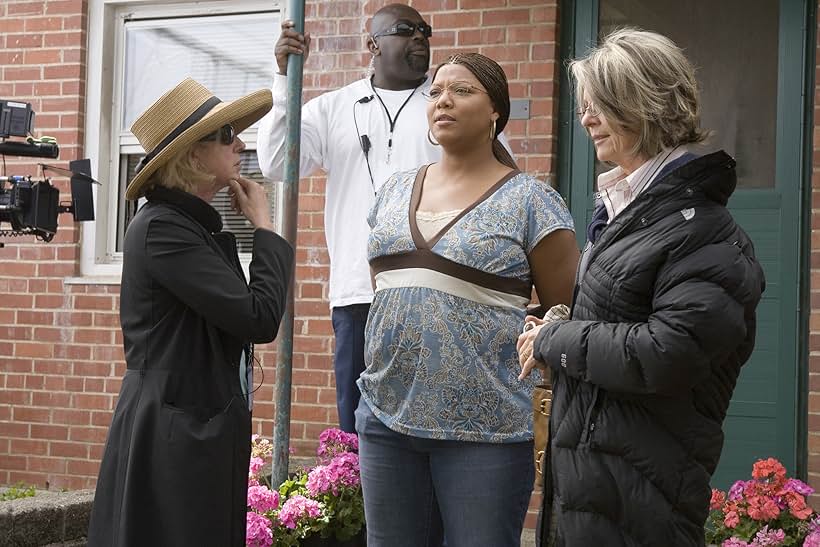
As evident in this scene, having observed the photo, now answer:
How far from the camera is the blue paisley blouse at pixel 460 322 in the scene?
10.6ft

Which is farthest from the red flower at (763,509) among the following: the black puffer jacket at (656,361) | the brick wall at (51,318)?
the brick wall at (51,318)

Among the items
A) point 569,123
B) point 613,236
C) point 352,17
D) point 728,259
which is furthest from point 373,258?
point 352,17

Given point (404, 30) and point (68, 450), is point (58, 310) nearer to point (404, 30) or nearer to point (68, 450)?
point (68, 450)

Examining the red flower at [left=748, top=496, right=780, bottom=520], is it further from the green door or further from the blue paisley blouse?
the blue paisley blouse

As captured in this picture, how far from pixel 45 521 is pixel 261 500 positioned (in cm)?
81

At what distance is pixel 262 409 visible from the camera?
250 inches

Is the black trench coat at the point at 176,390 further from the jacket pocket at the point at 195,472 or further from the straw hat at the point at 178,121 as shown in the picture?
the straw hat at the point at 178,121

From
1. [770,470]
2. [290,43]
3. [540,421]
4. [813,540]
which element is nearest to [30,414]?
[290,43]

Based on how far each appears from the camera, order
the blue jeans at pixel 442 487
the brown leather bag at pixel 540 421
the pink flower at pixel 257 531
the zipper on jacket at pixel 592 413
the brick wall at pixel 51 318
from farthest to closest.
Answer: the brick wall at pixel 51 318
the pink flower at pixel 257 531
the blue jeans at pixel 442 487
the brown leather bag at pixel 540 421
the zipper on jacket at pixel 592 413

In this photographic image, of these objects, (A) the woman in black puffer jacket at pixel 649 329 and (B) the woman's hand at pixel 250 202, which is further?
(B) the woman's hand at pixel 250 202

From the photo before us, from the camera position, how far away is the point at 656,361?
2.47 metres

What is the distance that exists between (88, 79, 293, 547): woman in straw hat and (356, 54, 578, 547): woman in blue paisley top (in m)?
0.35

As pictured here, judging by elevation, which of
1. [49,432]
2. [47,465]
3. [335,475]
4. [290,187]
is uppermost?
[290,187]

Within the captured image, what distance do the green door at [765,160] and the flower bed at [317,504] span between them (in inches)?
76.9
